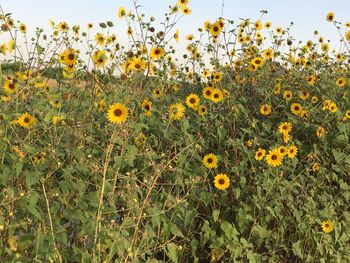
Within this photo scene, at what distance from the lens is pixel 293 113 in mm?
4809

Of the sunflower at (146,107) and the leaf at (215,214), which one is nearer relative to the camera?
the leaf at (215,214)

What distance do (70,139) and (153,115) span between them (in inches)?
30.0

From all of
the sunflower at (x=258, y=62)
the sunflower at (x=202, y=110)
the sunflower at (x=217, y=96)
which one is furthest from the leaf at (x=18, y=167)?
the sunflower at (x=258, y=62)

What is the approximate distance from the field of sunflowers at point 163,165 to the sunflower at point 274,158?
0.05 feet

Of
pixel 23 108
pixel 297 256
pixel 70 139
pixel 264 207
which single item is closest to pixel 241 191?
pixel 264 207

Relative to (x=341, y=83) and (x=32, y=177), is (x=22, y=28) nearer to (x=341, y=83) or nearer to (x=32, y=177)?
(x=32, y=177)

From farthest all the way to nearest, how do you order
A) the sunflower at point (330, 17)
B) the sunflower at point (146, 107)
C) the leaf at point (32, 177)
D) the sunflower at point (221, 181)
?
the sunflower at point (330, 17) → the sunflower at point (146, 107) → the sunflower at point (221, 181) → the leaf at point (32, 177)

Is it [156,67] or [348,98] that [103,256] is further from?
[348,98]

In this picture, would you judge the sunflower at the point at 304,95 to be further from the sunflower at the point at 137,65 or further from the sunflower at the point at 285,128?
the sunflower at the point at 137,65

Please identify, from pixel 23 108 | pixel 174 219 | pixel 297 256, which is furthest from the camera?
pixel 297 256

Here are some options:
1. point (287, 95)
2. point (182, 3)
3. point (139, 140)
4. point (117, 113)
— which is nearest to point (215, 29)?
point (182, 3)

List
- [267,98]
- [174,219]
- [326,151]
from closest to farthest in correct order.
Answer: [174,219] → [326,151] → [267,98]

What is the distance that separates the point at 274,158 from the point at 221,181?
417 millimetres

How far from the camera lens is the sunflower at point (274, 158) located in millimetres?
3789
